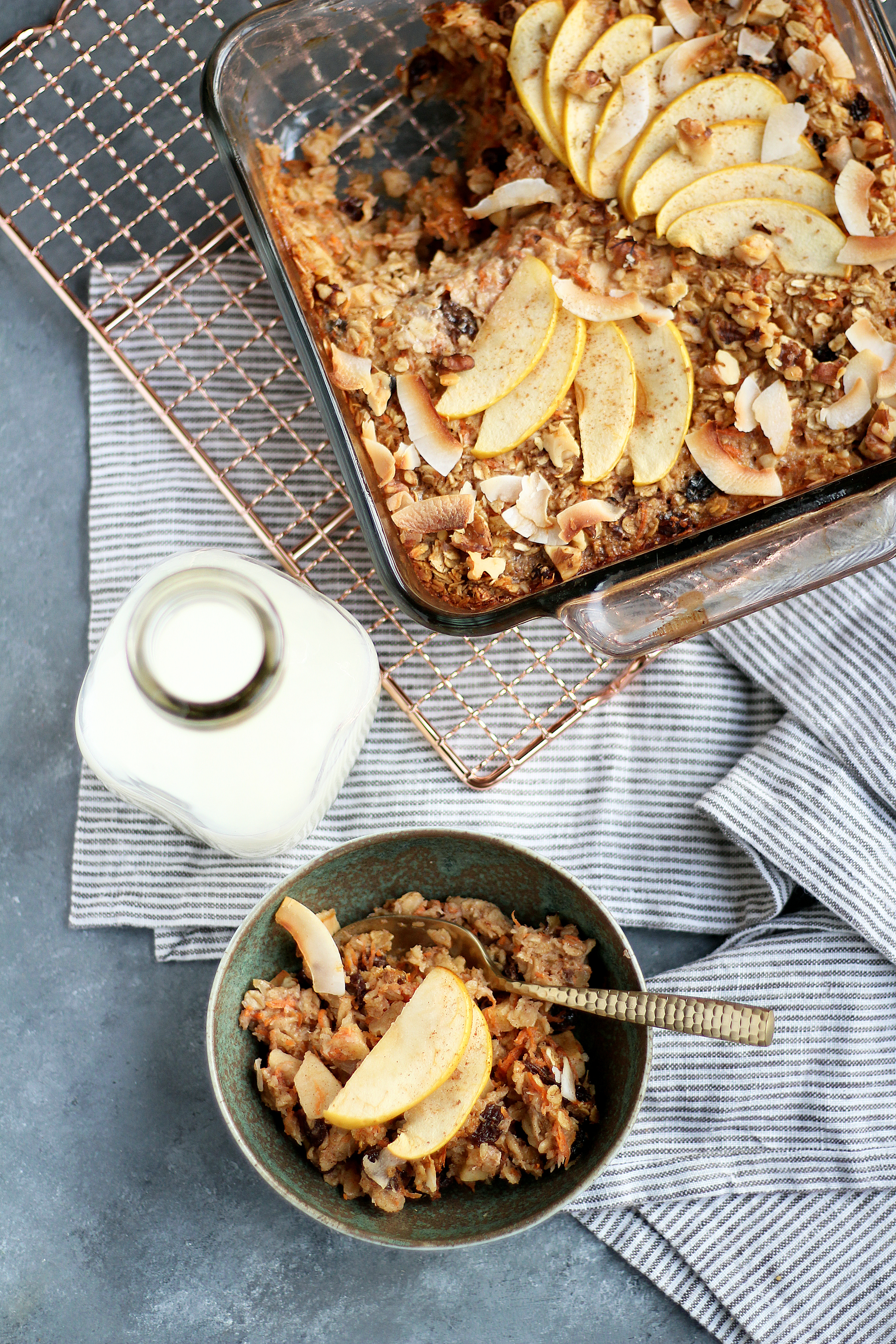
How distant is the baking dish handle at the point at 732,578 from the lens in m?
1.39

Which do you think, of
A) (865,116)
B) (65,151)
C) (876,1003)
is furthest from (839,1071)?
(65,151)

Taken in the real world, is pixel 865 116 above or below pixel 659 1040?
above

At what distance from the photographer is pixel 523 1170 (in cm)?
141

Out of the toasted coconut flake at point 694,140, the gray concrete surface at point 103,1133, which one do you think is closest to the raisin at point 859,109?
the toasted coconut flake at point 694,140

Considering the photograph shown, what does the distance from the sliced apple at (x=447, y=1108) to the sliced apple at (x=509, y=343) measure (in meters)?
0.82

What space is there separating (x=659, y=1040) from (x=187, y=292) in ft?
4.71

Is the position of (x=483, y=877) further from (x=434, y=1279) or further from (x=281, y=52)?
(x=281, y=52)

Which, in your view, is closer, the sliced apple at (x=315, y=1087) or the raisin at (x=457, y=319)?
the sliced apple at (x=315, y=1087)

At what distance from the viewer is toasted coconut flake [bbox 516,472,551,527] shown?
4.72 ft

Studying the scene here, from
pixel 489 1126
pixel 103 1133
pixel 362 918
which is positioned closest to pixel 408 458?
pixel 362 918

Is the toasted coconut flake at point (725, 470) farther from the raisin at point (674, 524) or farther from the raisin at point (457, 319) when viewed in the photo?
the raisin at point (457, 319)

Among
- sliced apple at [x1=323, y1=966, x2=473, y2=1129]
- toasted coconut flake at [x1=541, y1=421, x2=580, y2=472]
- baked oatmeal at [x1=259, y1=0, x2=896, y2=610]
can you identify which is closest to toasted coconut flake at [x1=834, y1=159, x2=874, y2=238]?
baked oatmeal at [x1=259, y1=0, x2=896, y2=610]

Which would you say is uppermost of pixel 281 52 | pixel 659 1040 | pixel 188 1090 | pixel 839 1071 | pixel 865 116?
pixel 281 52

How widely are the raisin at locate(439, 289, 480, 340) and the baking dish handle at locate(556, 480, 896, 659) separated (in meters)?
0.42
